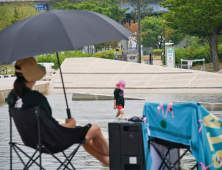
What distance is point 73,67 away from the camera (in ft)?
78.3

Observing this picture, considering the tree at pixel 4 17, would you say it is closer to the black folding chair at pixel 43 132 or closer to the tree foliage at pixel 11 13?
the tree foliage at pixel 11 13

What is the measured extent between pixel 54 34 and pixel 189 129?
1.67 m

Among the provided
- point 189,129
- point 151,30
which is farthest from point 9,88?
point 151,30

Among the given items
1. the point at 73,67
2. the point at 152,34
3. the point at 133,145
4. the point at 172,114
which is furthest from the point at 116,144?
the point at 152,34

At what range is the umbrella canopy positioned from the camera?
3658 millimetres

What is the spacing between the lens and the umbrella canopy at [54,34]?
366cm

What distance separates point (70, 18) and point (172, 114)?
150 centimetres

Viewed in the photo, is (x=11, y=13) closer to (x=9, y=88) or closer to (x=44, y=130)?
(x=9, y=88)

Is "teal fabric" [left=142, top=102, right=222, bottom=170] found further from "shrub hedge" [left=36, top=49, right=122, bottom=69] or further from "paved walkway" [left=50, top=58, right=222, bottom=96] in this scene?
"shrub hedge" [left=36, top=49, right=122, bottom=69]

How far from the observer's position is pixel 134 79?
21297 millimetres

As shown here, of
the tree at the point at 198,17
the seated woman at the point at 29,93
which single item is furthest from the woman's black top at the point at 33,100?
the tree at the point at 198,17

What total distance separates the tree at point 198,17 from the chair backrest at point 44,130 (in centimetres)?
2702

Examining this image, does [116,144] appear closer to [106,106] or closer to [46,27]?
[46,27]

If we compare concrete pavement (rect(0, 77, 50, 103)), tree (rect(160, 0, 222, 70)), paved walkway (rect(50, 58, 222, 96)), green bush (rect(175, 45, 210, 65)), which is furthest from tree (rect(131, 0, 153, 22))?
concrete pavement (rect(0, 77, 50, 103))
